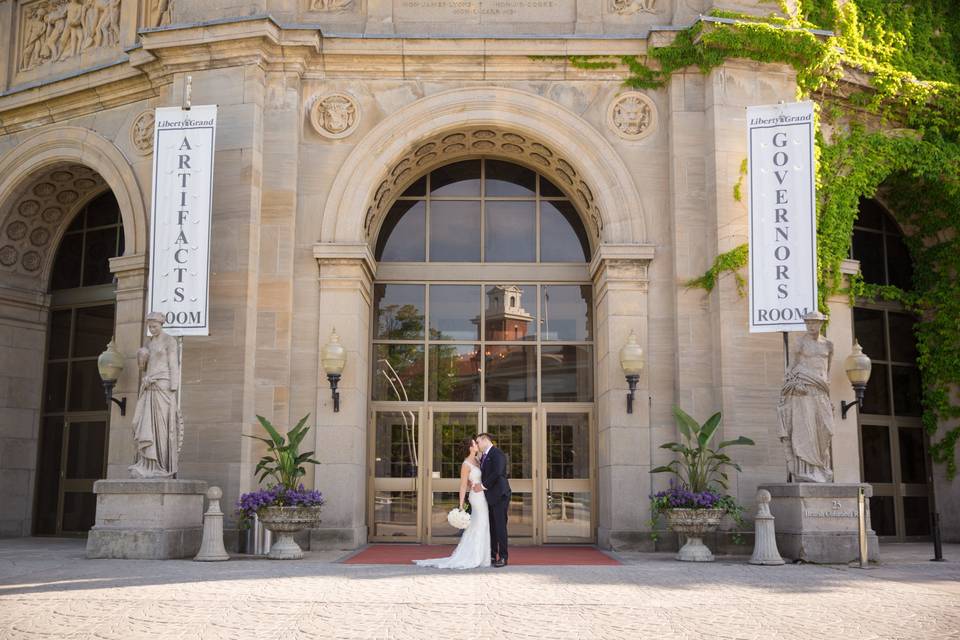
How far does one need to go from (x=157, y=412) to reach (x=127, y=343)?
2.80 m

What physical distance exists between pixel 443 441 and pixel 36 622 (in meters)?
9.03

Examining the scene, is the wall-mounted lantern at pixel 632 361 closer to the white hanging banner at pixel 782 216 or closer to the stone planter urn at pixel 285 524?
the white hanging banner at pixel 782 216

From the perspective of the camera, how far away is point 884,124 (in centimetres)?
1727

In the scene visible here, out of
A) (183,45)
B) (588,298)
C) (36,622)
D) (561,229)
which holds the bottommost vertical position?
(36,622)

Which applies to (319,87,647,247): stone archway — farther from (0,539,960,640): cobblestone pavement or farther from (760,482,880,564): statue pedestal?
(0,539,960,640): cobblestone pavement

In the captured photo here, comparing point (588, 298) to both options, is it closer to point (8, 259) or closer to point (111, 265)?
point (111, 265)

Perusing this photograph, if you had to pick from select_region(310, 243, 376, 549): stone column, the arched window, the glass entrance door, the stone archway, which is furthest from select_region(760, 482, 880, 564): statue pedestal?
select_region(310, 243, 376, 549): stone column

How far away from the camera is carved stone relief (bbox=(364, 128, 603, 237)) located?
627 inches

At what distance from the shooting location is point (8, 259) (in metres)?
18.6

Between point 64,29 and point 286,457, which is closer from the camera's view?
point 286,457

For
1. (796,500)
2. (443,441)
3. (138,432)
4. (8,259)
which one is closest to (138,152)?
(8,259)

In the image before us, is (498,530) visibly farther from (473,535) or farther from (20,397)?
(20,397)

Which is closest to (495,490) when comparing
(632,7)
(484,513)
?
(484,513)

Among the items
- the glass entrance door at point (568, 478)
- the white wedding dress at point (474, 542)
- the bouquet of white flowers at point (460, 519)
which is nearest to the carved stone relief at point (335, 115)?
the glass entrance door at point (568, 478)
